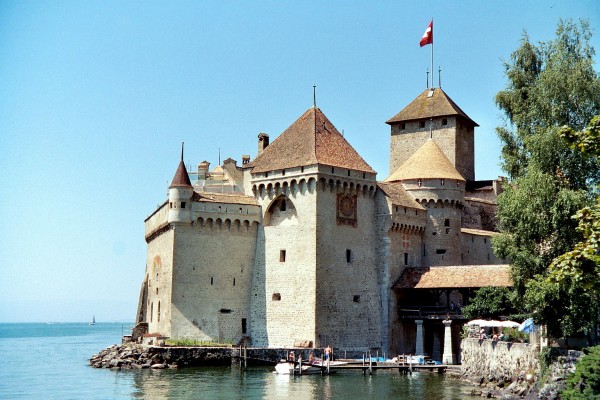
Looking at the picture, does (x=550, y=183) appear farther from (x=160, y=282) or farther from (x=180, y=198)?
(x=160, y=282)

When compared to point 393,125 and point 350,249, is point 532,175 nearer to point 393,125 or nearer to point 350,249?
point 350,249

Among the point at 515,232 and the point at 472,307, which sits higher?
the point at 515,232

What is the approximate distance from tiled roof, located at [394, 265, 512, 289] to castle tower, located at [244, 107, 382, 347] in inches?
80.4

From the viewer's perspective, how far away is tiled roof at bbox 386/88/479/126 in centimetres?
5975

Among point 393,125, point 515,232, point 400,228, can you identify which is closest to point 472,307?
point 400,228

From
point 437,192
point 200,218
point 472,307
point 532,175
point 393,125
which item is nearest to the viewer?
point 532,175

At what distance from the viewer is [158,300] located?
159ft

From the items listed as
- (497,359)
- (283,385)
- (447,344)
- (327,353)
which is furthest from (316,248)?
(497,359)

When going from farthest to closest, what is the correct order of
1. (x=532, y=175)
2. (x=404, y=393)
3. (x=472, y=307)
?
(x=472, y=307), (x=404, y=393), (x=532, y=175)

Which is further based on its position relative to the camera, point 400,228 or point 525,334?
point 400,228

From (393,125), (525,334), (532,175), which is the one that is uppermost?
(393,125)

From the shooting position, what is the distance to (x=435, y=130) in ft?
197

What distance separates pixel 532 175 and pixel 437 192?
2066 centimetres

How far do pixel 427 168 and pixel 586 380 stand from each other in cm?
2994
